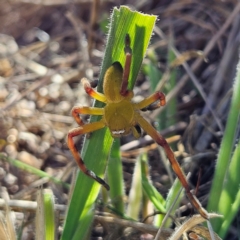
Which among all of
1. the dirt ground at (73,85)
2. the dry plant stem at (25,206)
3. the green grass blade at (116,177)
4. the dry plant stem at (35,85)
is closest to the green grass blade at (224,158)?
the dirt ground at (73,85)

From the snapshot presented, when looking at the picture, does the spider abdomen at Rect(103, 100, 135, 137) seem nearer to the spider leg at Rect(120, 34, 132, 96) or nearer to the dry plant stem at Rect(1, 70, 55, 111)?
the spider leg at Rect(120, 34, 132, 96)

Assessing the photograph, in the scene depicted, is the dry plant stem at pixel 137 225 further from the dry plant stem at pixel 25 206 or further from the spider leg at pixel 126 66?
the spider leg at pixel 126 66

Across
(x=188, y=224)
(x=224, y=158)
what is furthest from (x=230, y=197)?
(x=188, y=224)

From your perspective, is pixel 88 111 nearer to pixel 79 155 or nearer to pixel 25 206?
pixel 79 155

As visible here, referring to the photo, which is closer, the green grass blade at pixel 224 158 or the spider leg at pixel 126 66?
the spider leg at pixel 126 66

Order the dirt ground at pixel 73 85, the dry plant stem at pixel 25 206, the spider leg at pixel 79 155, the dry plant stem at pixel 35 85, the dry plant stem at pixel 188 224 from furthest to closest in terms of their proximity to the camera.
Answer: the dry plant stem at pixel 35 85
the dirt ground at pixel 73 85
the dry plant stem at pixel 25 206
the spider leg at pixel 79 155
the dry plant stem at pixel 188 224

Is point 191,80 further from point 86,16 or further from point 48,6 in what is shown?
point 48,6
